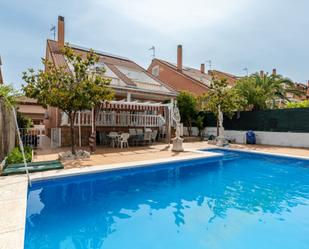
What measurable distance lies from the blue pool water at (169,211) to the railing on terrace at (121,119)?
36.0 feet

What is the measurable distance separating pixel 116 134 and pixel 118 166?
9.21 m

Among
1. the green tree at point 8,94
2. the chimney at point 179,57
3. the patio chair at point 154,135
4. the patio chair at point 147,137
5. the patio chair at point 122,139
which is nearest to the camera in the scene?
the green tree at point 8,94

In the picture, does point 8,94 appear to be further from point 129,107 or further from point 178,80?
point 178,80

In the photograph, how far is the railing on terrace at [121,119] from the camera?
21969mm

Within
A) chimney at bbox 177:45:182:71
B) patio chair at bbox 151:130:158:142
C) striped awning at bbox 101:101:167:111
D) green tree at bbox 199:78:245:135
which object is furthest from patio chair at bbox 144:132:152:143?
chimney at bbox 177:45:182:71

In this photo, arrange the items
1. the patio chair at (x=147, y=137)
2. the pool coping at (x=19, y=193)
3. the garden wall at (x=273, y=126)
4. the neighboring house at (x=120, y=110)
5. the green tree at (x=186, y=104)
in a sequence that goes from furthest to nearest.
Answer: the green tree at (x=186, y=104) → the patio chair at (x=147, y=137) → the garden wall at (x=273, y=126) → the neighboring house at (x=120, y=110) → the pool coping at (x=19, y=193)

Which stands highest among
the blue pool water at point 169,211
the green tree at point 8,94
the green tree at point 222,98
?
the green tree at point 222,98

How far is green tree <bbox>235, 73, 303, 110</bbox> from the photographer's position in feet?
91.8

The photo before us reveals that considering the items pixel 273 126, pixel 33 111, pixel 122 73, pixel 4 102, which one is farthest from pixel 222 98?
pixel 33 111

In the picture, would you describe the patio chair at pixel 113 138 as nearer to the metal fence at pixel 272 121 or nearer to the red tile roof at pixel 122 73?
the red tile roof at pixel 122 73

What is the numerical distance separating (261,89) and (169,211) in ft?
83.0

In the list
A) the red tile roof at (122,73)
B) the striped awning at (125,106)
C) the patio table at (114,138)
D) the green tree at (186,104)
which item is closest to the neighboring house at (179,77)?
the green tree at (186,104)

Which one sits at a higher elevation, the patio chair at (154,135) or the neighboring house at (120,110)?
the neighboring house at (120,110)

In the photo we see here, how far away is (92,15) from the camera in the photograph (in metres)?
18.6
